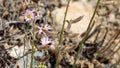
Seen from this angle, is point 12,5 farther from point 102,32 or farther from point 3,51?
point 102,32

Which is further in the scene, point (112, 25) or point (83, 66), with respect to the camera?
point (112, 25)

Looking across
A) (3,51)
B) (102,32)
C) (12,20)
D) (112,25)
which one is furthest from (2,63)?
(112,25)

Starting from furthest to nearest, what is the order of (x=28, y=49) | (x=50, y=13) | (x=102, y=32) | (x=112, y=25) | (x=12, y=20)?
(x=112, y=25) < (x=102, y=32) < (x=50, y=13) < (x=12, y=20) < (x=28, y=49)

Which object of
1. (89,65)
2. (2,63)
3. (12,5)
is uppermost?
(12,5)

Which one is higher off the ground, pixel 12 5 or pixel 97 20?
pixel 12 5

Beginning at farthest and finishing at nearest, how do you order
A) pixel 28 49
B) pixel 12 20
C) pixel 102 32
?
1. pixel 102 32
2. pixel 12 20
3. pixel 28 49

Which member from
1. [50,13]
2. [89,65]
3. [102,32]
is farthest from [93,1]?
[89,65]

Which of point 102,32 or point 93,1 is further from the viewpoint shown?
point 93,1

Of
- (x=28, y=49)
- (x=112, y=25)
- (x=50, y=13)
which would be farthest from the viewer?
(x=112, y=25)

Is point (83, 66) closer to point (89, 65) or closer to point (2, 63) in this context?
point (89, 65)
